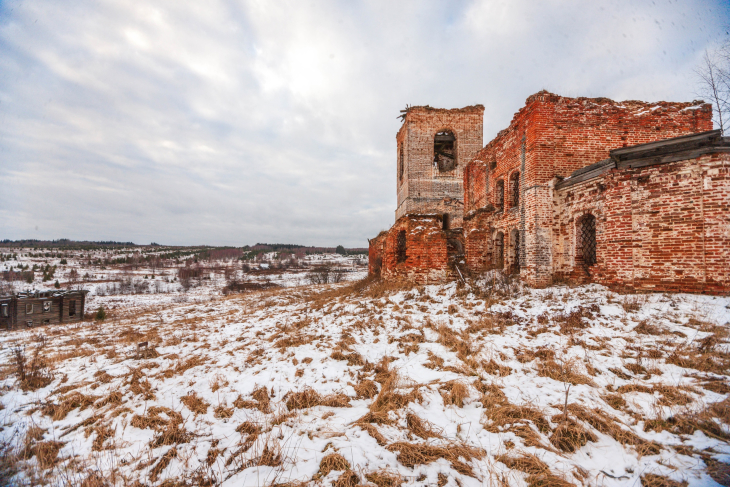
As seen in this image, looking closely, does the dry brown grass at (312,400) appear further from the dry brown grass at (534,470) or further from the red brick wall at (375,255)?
the red brick wall at (375,255)

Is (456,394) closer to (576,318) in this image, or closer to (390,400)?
(390,400)

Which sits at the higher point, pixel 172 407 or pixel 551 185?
pixel 551 185

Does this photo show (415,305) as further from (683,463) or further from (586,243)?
(683,463)

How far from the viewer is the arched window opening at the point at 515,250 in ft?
36.2

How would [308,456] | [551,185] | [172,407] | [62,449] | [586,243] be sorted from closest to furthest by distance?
[308,456] < [62,449] < [172,407] < [586,243] < [551,185]

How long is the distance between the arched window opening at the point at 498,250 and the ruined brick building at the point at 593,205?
0.13 ft

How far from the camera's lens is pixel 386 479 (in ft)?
9.03

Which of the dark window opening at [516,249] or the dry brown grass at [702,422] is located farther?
the dark window opening at [516,249]

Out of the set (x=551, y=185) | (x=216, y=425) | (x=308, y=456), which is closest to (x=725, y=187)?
(x=551, y=185)

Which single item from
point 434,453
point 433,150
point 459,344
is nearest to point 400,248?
point 459,344

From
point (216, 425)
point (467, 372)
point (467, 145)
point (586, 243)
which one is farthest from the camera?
point (467, 145)

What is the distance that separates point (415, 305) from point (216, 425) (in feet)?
20.7

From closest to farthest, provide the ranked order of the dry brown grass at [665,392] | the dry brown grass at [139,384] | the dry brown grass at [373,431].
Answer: the dry brown grass at [373,431], the dry brown grass at [665,392], the dry brown grass at [139,384]

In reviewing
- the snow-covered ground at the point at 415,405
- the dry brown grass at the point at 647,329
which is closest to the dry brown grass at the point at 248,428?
the snow-covered ground at the point at 415,405
